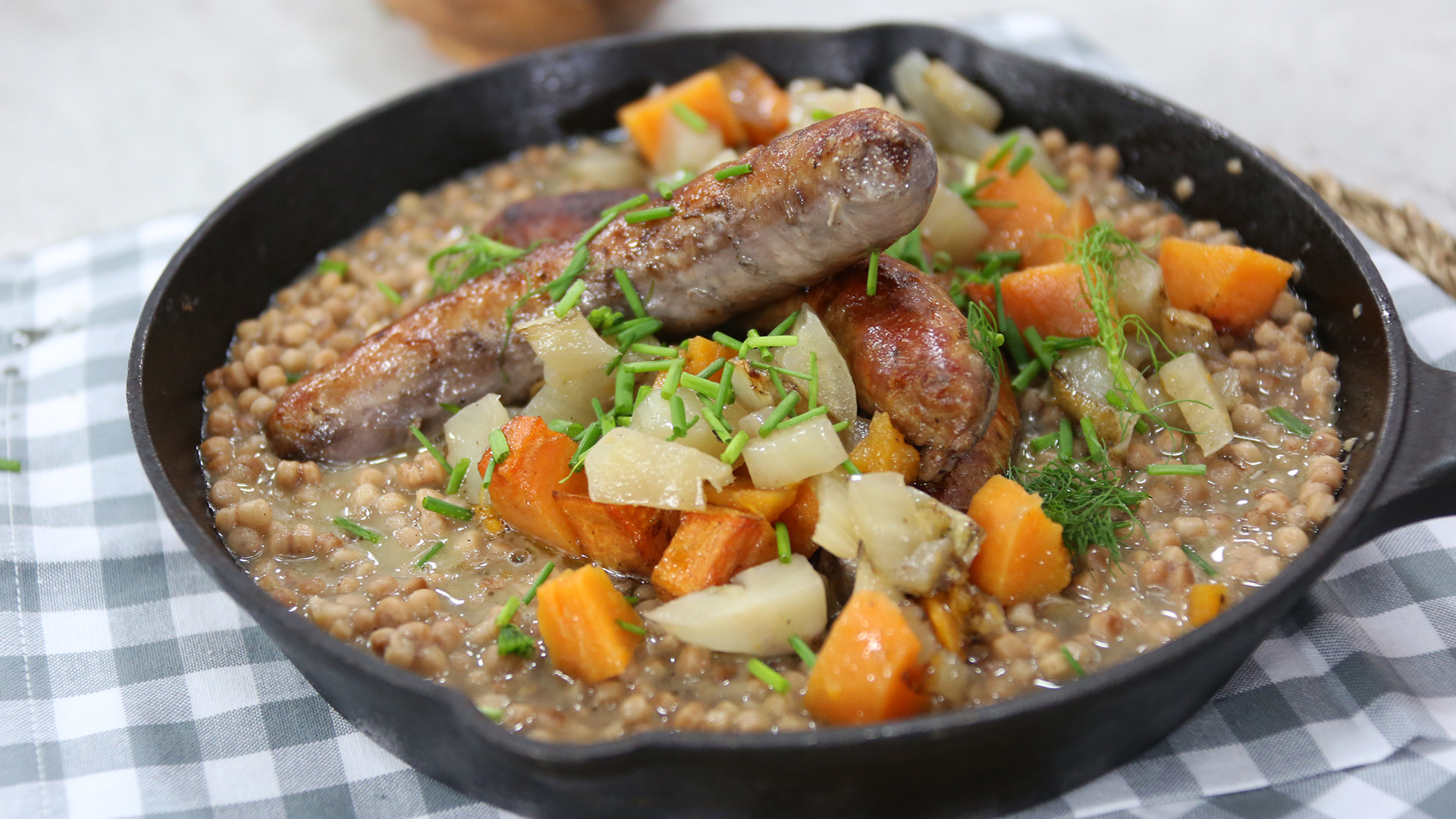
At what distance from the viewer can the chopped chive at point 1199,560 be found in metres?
2.71

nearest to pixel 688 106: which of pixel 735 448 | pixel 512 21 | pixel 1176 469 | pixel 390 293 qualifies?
pixel 390 293

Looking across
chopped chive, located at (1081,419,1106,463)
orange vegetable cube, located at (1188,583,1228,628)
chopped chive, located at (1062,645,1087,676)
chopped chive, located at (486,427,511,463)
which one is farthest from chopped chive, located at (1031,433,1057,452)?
chopped chive, located at (486,427,511,463)

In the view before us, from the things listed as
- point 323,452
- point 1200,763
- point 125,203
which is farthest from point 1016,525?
point 125,203

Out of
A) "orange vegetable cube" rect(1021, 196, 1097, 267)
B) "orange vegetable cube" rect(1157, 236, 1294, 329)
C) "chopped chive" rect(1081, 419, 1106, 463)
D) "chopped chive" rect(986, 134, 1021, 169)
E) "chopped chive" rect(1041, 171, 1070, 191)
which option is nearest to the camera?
"chopped chive" rect(1081, 419, 1106, 463)

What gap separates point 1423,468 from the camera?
2.54m

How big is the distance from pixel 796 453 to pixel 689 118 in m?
1.91

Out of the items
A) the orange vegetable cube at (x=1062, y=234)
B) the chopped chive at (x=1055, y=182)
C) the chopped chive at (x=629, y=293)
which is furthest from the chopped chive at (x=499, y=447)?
the chopped chive at (x=1055, y=182)

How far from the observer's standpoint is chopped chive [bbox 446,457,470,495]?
9.63 feet

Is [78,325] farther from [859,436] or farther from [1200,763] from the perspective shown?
[1200,763]

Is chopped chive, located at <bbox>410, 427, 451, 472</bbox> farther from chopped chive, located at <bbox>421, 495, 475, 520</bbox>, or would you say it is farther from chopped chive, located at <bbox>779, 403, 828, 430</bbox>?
chopped chive, located at <bbox>779, 403, 828, 430</bbox>

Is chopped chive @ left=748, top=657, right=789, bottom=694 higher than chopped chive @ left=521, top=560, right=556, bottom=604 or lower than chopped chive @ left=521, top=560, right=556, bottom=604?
→ higher

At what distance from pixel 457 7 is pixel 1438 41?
4.87 meters

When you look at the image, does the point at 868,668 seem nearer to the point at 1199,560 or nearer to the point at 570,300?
the point at 1199,560

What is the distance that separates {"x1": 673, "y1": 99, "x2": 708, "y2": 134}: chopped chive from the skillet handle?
237 cm
